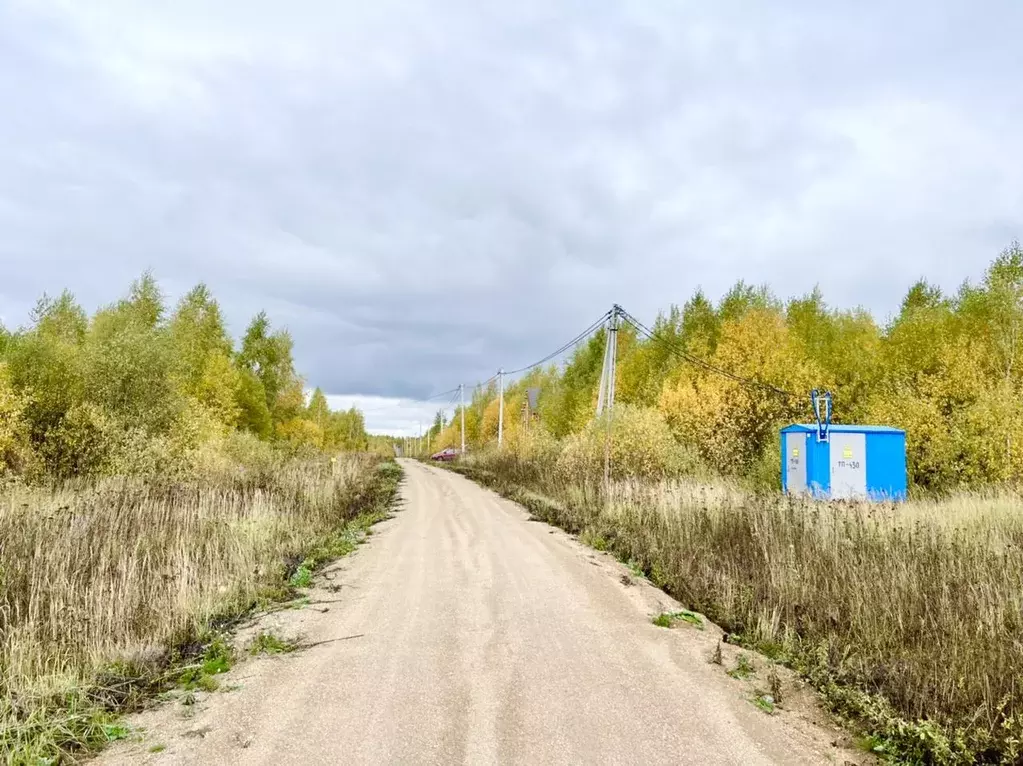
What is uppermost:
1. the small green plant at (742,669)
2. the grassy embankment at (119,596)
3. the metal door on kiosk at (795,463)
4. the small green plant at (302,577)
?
the metal door on kiosk at (795,463)

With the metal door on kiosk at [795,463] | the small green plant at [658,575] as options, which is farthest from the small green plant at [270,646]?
the metal door on kiosk at [795,463]

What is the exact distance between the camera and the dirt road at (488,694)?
4.12m

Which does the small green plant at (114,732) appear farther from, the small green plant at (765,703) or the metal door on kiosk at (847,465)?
the metal door on kiosk at (847,465)

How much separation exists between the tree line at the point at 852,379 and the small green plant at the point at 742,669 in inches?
594

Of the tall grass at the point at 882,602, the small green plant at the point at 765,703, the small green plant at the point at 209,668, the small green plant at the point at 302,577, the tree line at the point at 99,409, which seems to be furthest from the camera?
the tree line at the point at 99,409

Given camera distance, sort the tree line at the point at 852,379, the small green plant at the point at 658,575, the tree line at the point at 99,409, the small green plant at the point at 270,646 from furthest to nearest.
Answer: the tree line at the point at 852,379, the tree line at the point at 99,409, the small green plant at the point at 658,575, the small green plant at the point at 270,646

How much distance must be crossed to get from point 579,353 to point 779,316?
48.4ft

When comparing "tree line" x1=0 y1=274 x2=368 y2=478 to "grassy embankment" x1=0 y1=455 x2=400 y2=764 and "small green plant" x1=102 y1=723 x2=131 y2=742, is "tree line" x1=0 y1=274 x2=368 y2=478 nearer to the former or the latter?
"grassy embankment" x1=0 y1=455 x2=400 y2=764

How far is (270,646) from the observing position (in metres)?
6.13

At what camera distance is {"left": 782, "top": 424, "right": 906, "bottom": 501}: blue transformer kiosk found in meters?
17.0

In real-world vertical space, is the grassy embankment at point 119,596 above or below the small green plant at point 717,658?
above

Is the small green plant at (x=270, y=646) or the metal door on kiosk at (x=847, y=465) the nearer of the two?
the small green plant at (x=270, y=646)

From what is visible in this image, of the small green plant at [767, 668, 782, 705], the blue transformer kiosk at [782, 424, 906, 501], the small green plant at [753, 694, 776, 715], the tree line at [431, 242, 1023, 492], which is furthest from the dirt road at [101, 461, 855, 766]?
the tree line at [431, 242, 1023, 492]

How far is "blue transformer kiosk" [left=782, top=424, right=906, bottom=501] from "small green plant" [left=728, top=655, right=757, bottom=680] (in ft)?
40.7
